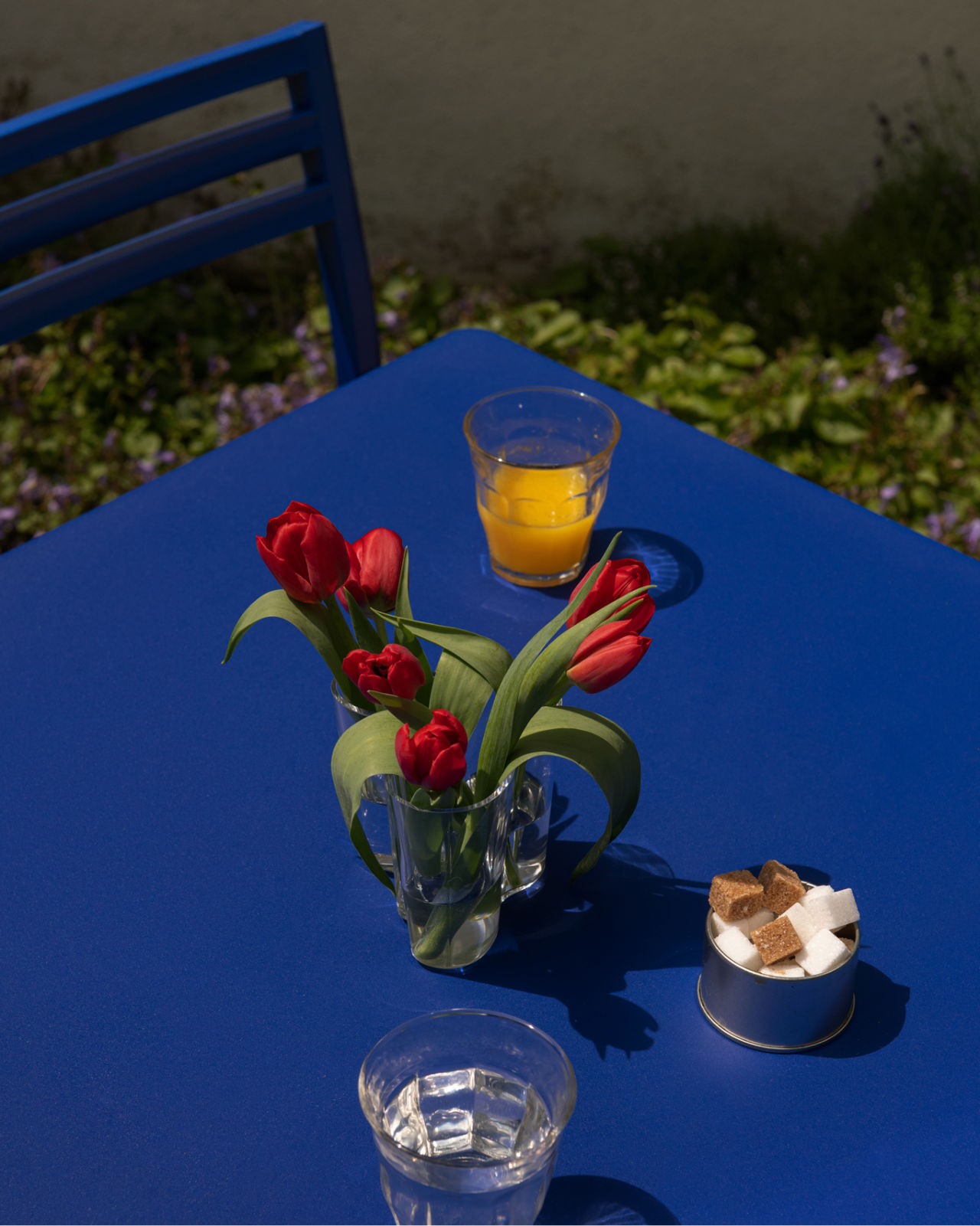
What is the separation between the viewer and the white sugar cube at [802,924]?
2.49 feet

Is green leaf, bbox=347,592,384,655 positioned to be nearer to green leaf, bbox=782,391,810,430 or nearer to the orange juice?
the orange juice

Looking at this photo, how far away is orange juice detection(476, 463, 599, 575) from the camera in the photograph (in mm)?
1113

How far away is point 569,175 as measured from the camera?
3.21m

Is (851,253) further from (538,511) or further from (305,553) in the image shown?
(305,553)

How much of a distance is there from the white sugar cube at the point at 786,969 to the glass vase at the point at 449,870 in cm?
18

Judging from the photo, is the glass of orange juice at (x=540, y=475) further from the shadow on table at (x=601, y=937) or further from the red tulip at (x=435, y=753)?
the red tulip at (x=435, y=753)

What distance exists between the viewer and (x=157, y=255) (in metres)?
1.53

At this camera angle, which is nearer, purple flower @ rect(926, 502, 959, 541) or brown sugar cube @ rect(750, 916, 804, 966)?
brown sugar cube @ rect(750, 916, 804, 966)

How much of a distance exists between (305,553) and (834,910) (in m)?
0.41

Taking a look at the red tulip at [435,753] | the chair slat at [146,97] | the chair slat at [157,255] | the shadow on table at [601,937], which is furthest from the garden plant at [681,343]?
the red tulip at [435,753]

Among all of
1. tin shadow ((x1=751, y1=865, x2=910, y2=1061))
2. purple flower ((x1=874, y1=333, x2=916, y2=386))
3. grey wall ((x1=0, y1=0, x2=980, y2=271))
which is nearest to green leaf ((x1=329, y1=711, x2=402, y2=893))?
tin shadow ((x1=751, y1=865, x2=910, y2=1061))

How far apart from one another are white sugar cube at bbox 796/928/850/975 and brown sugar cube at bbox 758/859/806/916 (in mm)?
26

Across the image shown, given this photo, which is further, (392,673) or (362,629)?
(362,629)

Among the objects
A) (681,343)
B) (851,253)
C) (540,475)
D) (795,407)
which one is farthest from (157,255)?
(851,253)
